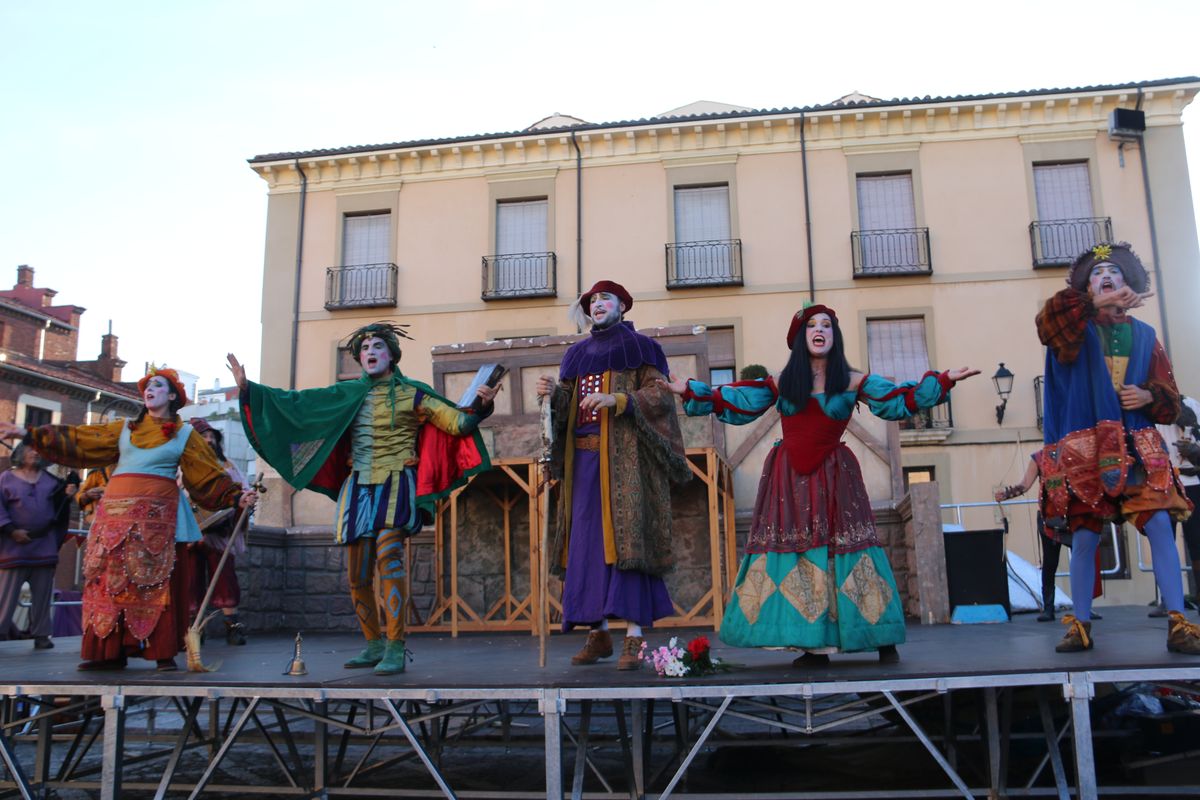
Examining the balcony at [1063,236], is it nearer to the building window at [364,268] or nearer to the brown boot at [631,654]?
the building window at [364,268]

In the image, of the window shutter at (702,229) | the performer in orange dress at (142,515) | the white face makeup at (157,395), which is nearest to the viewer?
the performer in orange dress at (142,515)

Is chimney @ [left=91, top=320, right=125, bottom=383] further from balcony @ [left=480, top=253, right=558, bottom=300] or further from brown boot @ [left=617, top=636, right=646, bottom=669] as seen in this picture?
brown boot @ [left=617, top=636, right=646, bottom=669]

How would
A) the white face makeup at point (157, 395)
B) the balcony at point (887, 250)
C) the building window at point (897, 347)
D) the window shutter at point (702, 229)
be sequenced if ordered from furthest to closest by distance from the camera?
the window shutter at point (702, 229)
the balcony at point (887, 250)
the building window at point (897, 347)
the white face makeup at point (157, 395)

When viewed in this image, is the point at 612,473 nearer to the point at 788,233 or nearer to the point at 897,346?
the point at 897,346

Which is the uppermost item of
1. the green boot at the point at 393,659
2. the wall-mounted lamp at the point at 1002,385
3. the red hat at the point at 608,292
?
the wall-mounted lamp at the point at 1002,385

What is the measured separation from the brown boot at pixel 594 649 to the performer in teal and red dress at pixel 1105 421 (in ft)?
7.01

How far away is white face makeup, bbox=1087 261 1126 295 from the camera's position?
15.4ft

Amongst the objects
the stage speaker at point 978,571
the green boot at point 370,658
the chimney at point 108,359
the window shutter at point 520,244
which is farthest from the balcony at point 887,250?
the chimney at point 108,359

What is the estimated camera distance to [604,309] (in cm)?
542

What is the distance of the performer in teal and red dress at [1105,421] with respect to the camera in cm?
461

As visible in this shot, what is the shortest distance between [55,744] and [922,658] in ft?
23.3

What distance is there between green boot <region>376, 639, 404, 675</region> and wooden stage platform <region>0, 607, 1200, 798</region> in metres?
0.16

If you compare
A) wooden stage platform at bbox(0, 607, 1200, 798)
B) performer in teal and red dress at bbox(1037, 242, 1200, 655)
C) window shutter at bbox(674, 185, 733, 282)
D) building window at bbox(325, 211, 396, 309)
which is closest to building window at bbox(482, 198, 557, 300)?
building window at bbox(325, 211, 396, 309)

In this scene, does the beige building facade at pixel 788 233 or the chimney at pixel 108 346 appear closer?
the beige building facade at pixel 788 233
